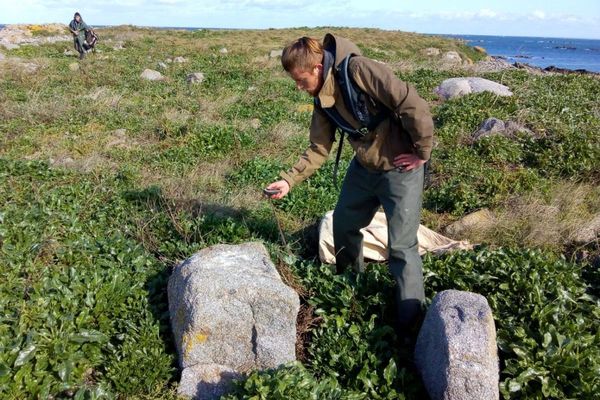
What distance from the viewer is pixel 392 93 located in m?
3.11

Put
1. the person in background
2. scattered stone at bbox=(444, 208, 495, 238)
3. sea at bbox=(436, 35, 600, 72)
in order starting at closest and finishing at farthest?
scattered stone at bbox=(444, 208, 495, 238) → the person in background → sea at bbox=(436, 35, 600, 72)

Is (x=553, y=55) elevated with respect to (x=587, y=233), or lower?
elevated

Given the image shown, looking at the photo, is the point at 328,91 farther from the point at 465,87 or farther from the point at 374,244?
the point at 465,87

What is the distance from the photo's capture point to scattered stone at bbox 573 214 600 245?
505 cm

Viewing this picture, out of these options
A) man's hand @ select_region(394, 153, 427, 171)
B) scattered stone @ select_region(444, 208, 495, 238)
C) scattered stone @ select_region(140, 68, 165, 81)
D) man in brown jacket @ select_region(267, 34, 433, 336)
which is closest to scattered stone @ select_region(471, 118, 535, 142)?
scattered stone @ select_region(444, 208, 495, 238)

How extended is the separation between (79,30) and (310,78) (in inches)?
728

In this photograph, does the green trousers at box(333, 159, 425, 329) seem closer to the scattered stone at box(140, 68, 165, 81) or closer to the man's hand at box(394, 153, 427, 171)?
the man's hand at box(394, 153, 427, 171)

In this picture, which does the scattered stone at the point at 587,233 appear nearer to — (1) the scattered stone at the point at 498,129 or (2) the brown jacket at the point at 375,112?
(2) the brown jacket at the point at 375,112

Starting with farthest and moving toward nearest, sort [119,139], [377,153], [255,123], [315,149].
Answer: [255,123] < [119,139] < [315,149] < [377,153]

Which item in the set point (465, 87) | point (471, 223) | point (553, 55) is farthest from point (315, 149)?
point (553, 55)

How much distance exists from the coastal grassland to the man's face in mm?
1581

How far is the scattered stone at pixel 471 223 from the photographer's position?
5.46m

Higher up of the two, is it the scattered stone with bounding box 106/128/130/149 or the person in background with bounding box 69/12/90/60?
the person in background with bounding box 69/12/90/60

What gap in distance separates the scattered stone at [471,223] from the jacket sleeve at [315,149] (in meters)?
2.21
